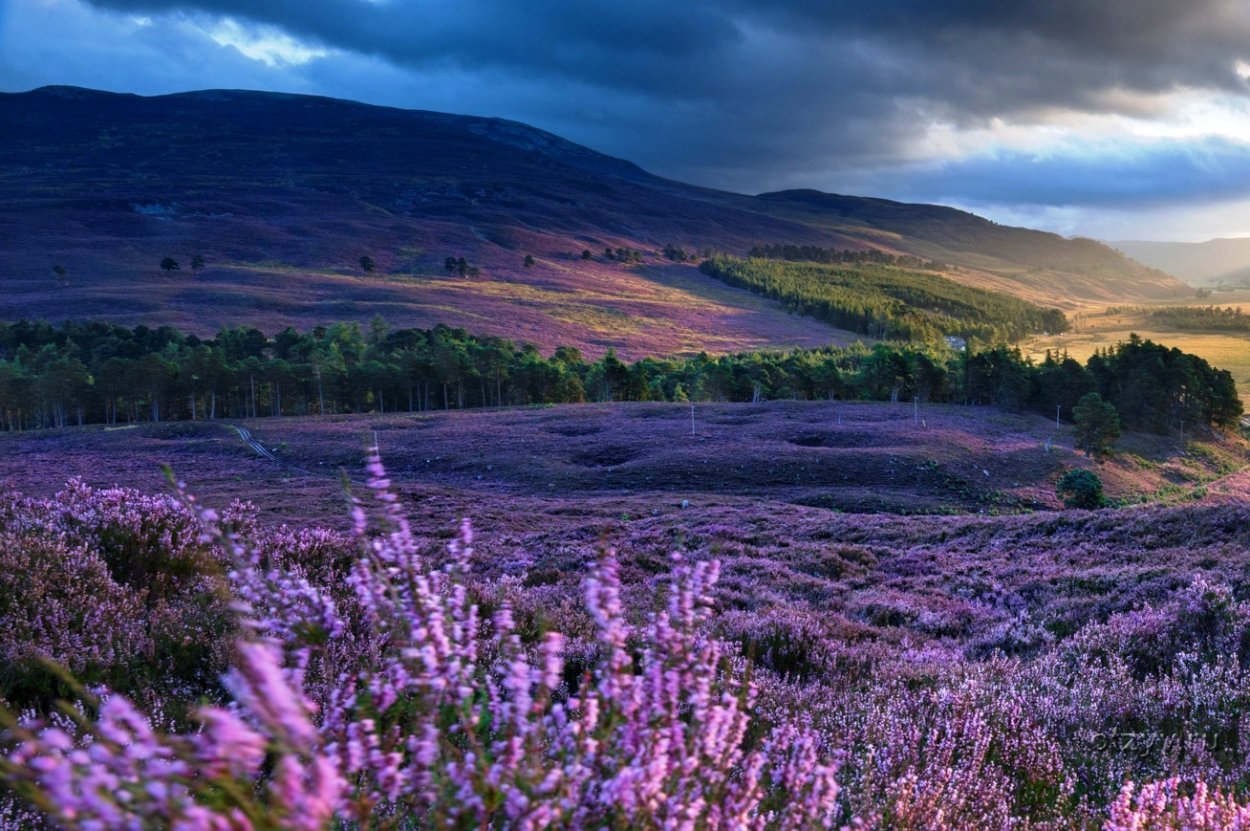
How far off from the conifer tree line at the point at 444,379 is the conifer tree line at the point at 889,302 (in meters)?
60.9

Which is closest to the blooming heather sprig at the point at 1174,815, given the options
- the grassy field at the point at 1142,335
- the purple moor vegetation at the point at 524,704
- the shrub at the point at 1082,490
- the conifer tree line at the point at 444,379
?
the purple moor vegetation at the point at 524,704

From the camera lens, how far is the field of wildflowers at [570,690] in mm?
1884

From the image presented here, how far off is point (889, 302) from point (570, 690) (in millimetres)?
153554

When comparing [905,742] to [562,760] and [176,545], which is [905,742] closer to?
[562,760]

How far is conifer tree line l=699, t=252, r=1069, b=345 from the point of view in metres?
135

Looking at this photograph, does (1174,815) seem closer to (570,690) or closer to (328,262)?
(570,690)

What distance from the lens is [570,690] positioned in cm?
566

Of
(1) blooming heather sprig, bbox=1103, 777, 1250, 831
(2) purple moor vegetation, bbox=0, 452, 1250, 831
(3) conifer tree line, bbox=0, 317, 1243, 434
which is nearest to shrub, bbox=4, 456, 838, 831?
(2) purple moor vegetation, bbox=0, 452, 1250, 831

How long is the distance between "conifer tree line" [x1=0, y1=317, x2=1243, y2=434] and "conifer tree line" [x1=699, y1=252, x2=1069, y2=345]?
60933mm

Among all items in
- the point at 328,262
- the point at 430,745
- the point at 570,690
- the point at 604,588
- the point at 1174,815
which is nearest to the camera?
the point at 430,745

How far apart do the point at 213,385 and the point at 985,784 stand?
64.1 m

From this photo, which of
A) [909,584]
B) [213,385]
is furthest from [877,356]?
[909,584]

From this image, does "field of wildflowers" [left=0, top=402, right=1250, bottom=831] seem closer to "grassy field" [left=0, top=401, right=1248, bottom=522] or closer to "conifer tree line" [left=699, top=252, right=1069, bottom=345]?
"grassy field" [left=0, top=401, right=1248, bottom=522]

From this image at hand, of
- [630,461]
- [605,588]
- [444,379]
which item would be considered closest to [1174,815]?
[605,588]
